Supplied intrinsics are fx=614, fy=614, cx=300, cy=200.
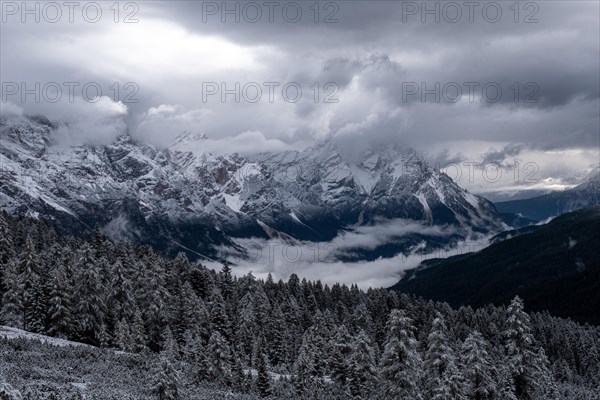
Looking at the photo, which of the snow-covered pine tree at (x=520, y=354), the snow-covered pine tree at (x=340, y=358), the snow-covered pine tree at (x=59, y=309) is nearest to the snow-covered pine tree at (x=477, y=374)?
the snow-covered pine tree at (x=520, y=354)

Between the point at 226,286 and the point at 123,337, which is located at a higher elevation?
the point at 226,286

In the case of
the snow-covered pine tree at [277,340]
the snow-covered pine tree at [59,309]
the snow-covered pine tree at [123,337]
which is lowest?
the snow-covered pine tree at [277,340]

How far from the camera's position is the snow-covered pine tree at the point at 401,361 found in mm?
44438

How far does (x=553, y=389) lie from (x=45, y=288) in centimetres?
7244

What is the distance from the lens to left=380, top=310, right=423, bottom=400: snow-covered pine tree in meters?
44.4

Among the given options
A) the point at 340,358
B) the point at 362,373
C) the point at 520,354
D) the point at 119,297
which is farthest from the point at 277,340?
the point at 520,354

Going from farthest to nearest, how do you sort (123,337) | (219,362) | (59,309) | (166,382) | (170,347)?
(123,337) → (59,309) → (219,362) → (170,347) → (166,382)

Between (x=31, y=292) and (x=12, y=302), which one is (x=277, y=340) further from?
(x=12, y=302)

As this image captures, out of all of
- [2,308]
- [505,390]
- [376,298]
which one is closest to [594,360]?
[376,298]

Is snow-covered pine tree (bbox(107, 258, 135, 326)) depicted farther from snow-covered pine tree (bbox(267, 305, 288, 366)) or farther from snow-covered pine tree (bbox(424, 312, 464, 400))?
snow-covered pine tree (bbox(424, 312, 464, 400))

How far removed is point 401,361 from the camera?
4494 cm

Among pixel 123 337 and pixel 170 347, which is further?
pixel 123 337

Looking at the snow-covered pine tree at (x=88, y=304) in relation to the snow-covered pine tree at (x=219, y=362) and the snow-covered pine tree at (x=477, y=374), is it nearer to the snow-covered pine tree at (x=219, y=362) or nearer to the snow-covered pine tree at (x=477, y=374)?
the snow-covered pine tree at (x=219, y=362)

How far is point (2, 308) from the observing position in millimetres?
75375
